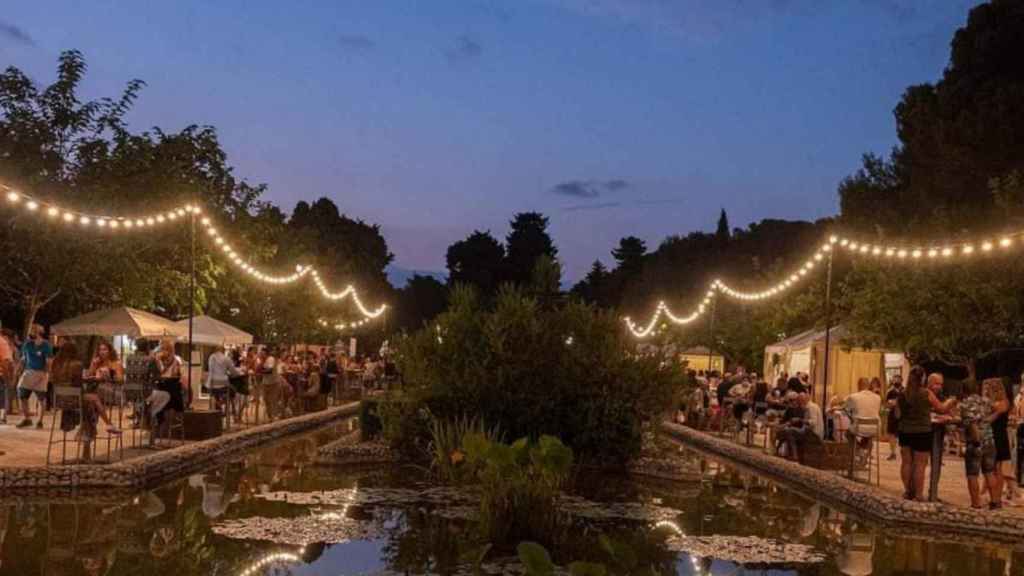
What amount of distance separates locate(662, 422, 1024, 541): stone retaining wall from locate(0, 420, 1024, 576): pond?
0.38 metres

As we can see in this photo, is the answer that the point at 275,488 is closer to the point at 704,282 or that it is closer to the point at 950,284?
the point at 950,284

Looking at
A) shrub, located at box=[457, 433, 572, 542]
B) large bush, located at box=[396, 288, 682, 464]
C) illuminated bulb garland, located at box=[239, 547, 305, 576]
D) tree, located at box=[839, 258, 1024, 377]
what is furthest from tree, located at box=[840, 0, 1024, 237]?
illuminated bulb garland, located at box=[239, 547, 305, 576]

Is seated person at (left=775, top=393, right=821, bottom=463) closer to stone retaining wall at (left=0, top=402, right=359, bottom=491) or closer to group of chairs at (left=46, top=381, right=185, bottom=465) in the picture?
stone retaining wall at (left=0, top=402, right=359, bottom=491)

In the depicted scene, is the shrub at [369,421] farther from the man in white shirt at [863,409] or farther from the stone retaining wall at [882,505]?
the man in white shirt at [863,409]

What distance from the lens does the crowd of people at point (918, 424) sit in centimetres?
1384

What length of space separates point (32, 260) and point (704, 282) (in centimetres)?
5301

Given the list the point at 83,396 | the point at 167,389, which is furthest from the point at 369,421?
the point at 83,396

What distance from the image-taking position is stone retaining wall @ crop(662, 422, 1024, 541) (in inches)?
513

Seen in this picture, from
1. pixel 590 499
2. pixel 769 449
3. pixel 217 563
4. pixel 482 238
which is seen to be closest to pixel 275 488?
pixel 590 499

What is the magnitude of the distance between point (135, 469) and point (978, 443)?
987 centimetres

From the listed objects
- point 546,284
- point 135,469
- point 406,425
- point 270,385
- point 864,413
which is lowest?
point 135,469

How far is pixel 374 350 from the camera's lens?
69.6 m

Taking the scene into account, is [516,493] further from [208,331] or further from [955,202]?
[955,202]

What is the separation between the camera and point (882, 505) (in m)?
13.9
